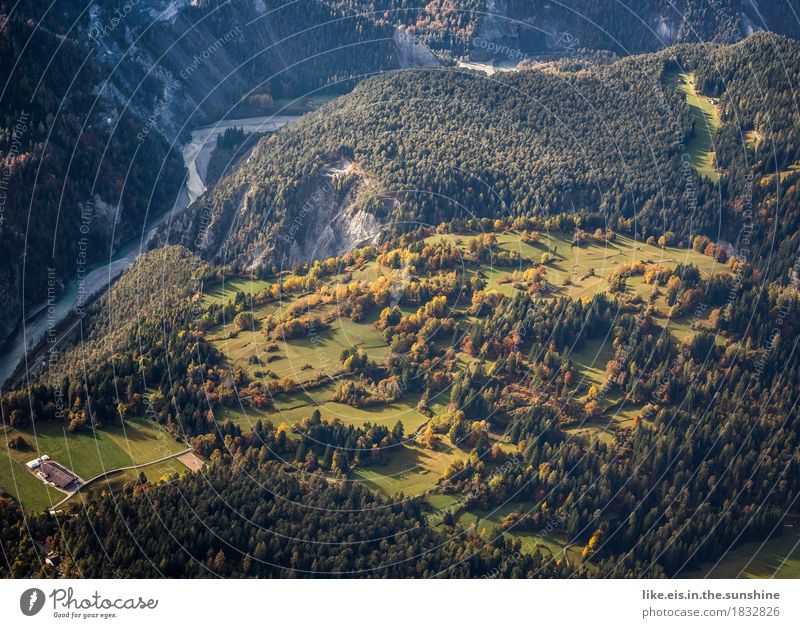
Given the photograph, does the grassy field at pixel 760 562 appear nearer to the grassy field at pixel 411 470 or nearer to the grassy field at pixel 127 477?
the grassy field at pixel 411 470

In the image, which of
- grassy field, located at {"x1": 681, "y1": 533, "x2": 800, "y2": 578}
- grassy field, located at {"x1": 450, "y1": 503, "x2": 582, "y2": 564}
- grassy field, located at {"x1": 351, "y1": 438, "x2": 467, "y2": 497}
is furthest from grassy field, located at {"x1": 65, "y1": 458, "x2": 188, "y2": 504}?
grassy field, located at {"x1": 681, "y1": 533, "x2": 800, "y2": 578}

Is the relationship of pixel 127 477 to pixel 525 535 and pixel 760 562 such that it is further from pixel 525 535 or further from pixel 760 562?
pixel 760 562

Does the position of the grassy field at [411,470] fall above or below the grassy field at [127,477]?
below

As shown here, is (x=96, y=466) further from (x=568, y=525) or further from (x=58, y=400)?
(x=568, y=525)

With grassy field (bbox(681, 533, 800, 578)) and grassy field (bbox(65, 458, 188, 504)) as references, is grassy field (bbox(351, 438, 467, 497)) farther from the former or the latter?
grassy field (bbox(681, 533, 800, 578))

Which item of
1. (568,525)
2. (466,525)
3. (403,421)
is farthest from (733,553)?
Answer: (403,421)

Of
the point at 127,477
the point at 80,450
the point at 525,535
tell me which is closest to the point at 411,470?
the point at 525,535

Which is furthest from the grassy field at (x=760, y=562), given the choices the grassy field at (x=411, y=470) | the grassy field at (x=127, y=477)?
the grassy field at (x=127, y=477)
